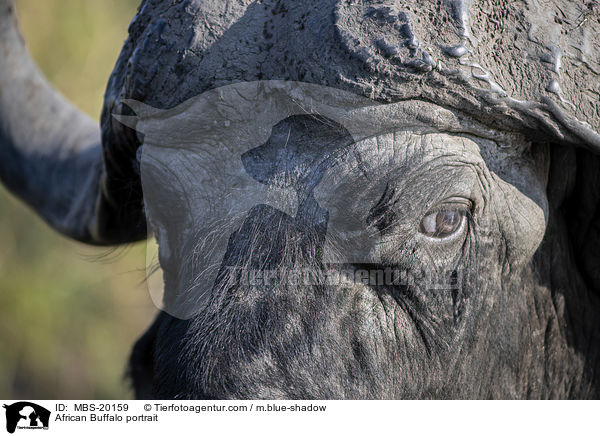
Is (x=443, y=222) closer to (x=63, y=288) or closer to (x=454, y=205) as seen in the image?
(x=454, y=205)

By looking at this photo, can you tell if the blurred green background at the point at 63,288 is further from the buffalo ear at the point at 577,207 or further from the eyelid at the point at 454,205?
the eyelid at the point at 454,205

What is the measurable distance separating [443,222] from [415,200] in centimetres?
14

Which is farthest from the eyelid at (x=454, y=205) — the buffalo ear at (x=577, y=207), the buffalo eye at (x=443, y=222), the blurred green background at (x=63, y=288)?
the blurred green background at (x=63, y=288)

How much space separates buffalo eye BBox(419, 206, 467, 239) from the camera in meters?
1.97

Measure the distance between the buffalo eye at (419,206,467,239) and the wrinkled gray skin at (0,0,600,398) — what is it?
0.11 feet

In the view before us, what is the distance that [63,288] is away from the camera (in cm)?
724
